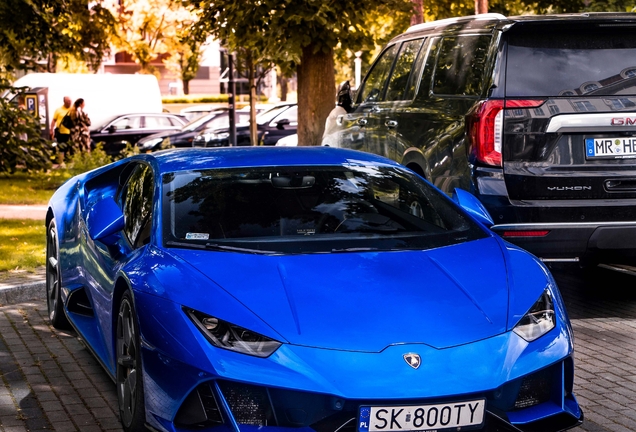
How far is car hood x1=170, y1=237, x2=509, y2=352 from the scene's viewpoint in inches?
158

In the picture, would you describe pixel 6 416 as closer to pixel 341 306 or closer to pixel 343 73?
pixel 341 306

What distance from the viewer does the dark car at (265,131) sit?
28516 mm

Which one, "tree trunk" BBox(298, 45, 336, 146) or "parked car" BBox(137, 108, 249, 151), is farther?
"parked car" BBox(137, 108, 249, 151)

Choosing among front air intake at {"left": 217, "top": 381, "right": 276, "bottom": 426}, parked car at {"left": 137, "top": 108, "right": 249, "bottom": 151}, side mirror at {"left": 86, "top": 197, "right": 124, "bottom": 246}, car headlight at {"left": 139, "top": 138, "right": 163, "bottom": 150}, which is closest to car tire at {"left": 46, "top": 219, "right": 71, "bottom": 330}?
side mirror at {"left": 86, "top": 197, "right": 124, "bottom": 246}

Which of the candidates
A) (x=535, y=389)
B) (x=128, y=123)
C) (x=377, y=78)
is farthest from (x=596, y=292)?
(x=128, y=123)

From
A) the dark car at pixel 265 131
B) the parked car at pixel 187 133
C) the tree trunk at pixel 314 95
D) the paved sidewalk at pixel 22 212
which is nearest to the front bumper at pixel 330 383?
the paved sidewalk at pixel 22 212

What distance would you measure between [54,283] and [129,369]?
2.71 metres

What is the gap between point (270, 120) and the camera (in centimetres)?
2934

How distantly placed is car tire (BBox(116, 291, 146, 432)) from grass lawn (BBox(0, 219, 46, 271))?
189 inches

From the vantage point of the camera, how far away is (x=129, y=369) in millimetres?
4688

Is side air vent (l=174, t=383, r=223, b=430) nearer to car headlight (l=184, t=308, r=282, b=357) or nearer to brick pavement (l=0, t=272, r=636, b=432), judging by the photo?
car headlight (l=184, t=308, r=282, b=357)

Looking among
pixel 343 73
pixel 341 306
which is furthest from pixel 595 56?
pixel 343 73

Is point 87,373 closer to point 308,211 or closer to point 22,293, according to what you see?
point 308,211

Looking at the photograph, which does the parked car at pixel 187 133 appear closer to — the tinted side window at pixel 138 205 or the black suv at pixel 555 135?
the black suv at pixel 555 135
